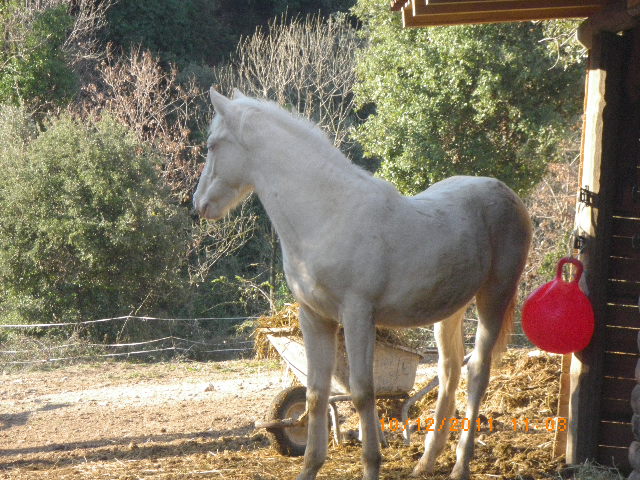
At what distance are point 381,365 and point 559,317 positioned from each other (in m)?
1.49

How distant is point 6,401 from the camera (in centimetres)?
863

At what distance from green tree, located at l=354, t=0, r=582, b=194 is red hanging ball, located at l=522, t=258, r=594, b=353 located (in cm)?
997

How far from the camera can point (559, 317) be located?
14.8 feet

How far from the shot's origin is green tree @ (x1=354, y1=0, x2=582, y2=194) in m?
13.9

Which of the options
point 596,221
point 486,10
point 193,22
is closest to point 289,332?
point 596,221

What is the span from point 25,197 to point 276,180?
11.8 m

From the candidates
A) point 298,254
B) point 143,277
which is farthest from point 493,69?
point 298,254

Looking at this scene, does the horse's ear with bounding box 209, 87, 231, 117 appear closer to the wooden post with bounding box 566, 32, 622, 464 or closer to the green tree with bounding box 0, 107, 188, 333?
the wooden post with bounding box 566, 32, 622, 464

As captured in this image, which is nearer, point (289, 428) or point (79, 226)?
point (289, 428)

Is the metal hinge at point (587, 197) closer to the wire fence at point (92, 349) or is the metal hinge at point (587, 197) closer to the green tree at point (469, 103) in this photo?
the wire fence at point (92, 349)

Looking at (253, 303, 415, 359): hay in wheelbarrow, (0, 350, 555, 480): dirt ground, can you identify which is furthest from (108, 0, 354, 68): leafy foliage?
(253, 303, 415, 359): hay in wheelbarrow

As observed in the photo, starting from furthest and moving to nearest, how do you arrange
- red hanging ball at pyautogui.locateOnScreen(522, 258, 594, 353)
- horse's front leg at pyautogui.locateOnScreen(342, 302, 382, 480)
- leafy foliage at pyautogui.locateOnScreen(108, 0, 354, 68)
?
leafy foliage at pyautogui.locateOnScreen(108, 0, 354, 68) → red hanging ball at pyautogui.locateOnScreen(522, 258, 594, 353) → horse's front leg at pyautogui.locateOnScreen(342, 302, 382, 480)

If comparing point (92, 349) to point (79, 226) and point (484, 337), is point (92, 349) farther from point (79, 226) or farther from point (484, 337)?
point (484, 337)
